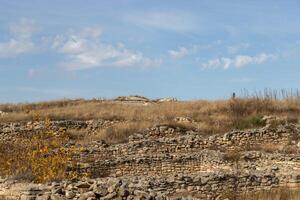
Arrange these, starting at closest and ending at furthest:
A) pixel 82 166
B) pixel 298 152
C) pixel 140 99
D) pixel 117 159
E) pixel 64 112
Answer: pixel 82 166 < pixel 117 159 < pixel 298 152 < pixel 64 112 < pixel 140 99

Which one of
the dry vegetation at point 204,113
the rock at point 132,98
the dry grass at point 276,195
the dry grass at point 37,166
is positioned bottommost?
the dry grass at point 276,195

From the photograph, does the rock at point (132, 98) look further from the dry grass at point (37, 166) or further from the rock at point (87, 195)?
the rock at point (87, 195)

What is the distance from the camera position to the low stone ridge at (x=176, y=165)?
27.9 ft

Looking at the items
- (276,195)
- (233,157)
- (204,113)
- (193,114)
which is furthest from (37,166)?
(204,113)

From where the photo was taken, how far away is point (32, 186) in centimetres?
888

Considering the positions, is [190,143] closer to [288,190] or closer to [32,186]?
[288,190]

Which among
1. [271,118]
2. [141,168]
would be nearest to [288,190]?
[141,168]

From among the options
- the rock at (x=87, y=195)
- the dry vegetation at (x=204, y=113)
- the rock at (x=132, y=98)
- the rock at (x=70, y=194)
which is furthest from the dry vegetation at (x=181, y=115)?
the rock at (x=87, y=195)

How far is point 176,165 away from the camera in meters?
17.2

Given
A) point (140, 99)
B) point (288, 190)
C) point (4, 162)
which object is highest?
point (140, 99)

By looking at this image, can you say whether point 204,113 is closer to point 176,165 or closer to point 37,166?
point 176,165

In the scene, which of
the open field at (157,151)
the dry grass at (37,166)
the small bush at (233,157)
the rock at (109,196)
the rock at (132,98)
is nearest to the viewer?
the rock at (109,196)

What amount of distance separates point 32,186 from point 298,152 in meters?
12.3

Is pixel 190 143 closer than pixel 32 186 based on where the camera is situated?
No
